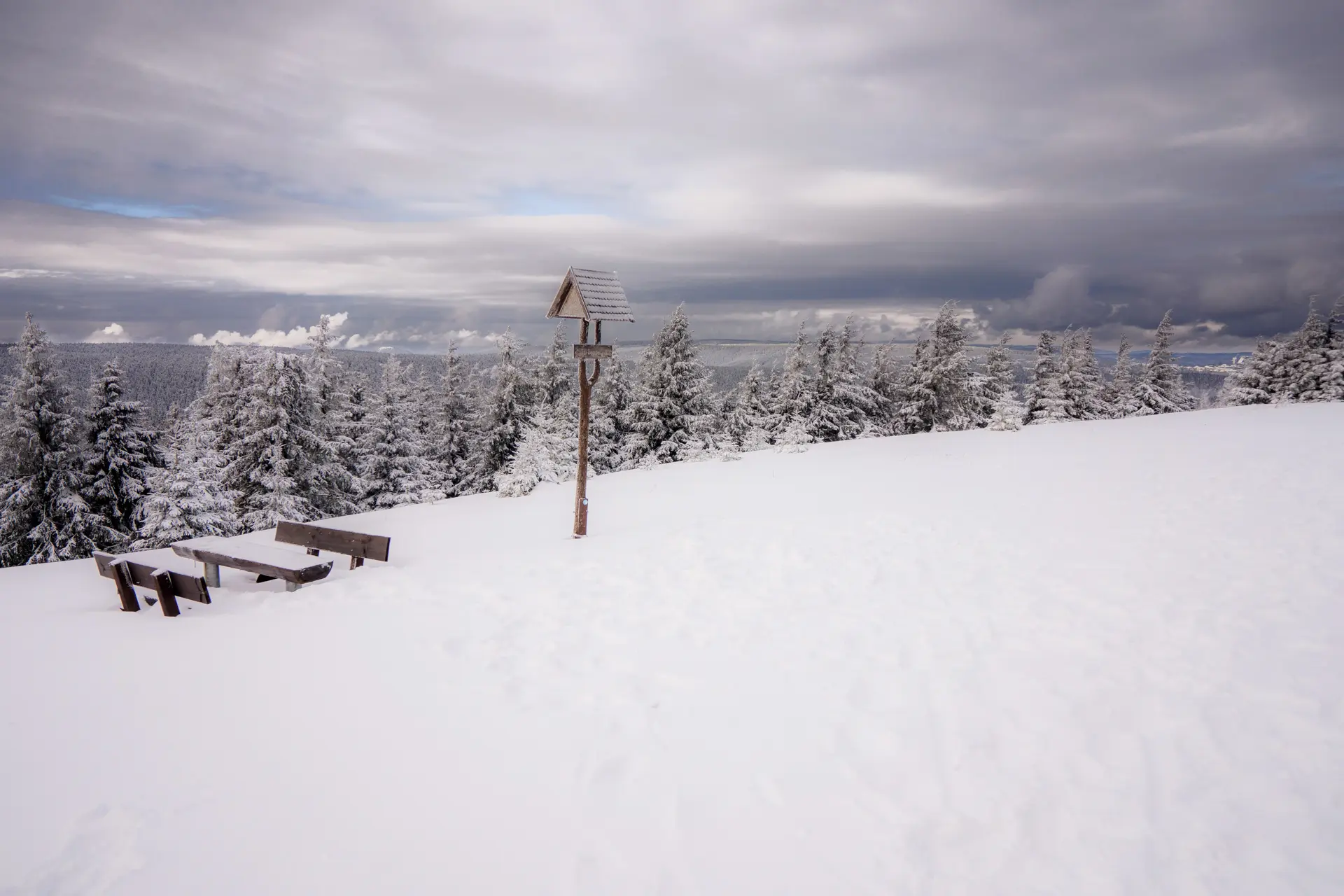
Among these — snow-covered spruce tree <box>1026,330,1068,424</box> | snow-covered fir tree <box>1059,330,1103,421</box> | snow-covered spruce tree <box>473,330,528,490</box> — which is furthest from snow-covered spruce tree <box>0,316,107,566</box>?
snow-covered fir tree <box>1059,330,1103,421</box>

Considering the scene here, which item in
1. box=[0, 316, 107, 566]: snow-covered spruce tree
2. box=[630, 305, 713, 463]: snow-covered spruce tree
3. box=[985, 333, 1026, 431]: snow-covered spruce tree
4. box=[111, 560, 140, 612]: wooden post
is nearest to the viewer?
box=[111, 560, 140, 612]: wooden post

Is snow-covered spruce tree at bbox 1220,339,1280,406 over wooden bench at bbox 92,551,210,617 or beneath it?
over

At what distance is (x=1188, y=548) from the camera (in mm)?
8047

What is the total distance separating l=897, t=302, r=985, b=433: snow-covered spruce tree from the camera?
3591 centimetres

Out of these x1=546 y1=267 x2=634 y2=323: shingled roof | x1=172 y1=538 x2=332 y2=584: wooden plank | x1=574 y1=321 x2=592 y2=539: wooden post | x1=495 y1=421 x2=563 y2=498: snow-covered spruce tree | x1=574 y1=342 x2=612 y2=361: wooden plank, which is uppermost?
x1=546 y1=267 x2=634 y2=323: shingled roof

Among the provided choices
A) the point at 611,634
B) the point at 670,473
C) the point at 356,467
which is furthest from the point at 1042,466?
the point at 356,467

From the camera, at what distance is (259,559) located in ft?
25.8

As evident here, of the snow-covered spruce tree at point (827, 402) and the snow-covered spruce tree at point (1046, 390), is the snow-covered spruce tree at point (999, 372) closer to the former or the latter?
the snow-covered spruce tree at point (1046, 390)

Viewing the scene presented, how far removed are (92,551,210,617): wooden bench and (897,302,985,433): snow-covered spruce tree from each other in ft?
116

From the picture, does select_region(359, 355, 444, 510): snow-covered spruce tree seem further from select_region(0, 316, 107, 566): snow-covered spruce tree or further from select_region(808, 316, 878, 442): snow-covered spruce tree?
select_region(808, 316, 878, 442): snow-covered spruce tree

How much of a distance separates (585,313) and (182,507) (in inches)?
757

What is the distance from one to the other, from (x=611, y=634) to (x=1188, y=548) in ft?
26.8

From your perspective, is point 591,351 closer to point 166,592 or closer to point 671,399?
point 166,592

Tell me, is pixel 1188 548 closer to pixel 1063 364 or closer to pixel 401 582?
pixel 401 582
